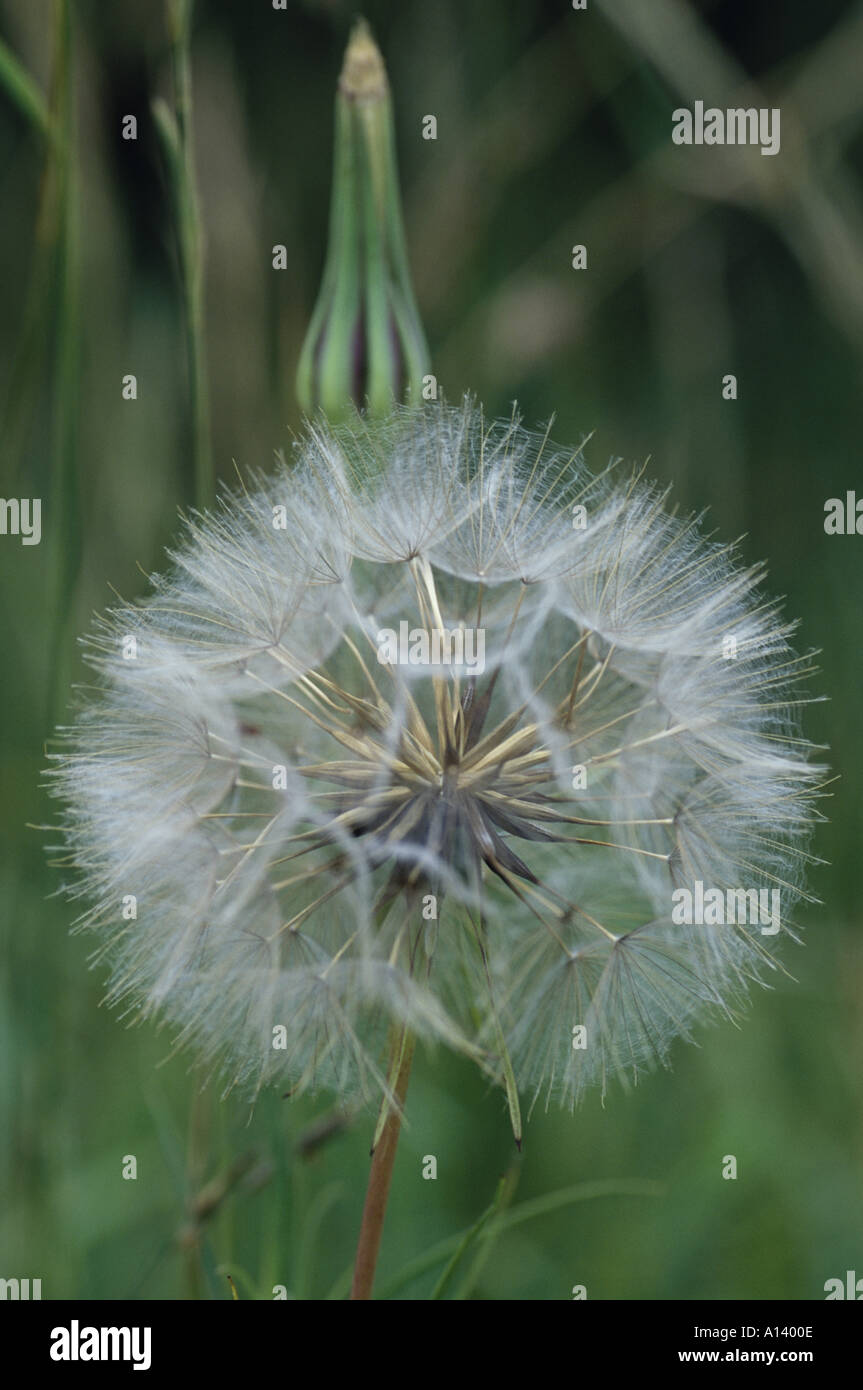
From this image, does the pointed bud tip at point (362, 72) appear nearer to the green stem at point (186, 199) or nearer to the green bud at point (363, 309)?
the green bud at point (363, 309)

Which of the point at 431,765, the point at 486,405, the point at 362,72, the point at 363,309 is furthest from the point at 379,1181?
the point at 486,405

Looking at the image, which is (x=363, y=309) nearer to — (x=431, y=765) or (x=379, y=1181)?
(x=431, y=765)

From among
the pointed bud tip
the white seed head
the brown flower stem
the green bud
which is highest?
the pointed bud tip

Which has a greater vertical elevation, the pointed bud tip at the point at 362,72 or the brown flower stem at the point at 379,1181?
the pointed bud tip at the point at 362,72

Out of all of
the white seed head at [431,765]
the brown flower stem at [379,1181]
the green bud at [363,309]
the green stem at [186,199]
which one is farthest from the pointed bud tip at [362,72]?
the brown flower stem at [379,1181]

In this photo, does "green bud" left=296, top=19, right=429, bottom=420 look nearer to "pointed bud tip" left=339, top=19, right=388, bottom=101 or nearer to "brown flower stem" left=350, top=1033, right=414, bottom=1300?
"pointed bud tip" left=339, top=19, right=388, bottom=101

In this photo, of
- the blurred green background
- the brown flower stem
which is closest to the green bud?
the blurred green background

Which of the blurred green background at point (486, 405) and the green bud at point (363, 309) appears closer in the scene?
the green bud at point (363, 309)
